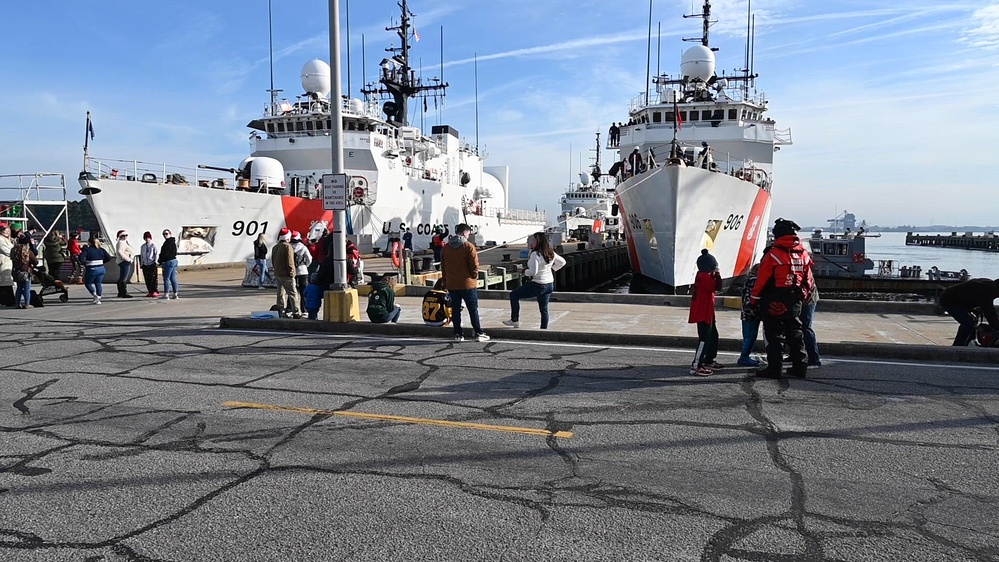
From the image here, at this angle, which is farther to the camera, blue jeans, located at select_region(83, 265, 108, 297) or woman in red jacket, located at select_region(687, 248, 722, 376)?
blue jeans, located at select_region(83, 265, 108, 297)

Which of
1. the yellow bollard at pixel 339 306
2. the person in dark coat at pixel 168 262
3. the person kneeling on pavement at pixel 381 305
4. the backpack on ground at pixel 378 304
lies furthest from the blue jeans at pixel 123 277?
the backpack on ground at pixel 378 304

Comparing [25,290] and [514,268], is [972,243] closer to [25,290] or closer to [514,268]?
[514,268]

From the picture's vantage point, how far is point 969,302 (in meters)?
7.89

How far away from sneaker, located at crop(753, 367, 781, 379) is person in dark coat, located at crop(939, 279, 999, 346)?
2.67 meters

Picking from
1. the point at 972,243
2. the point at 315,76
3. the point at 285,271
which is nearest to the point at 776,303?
the point at 285,271

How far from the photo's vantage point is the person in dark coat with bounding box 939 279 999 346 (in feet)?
25.5

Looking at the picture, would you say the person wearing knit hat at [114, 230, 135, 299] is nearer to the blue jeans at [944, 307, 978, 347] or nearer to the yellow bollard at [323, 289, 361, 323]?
the yellow bollard at [323, 289, 361, 323]

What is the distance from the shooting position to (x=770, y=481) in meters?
4.11

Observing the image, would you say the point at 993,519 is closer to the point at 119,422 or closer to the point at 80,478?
the point at 80,478

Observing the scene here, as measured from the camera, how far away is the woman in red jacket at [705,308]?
707 cm

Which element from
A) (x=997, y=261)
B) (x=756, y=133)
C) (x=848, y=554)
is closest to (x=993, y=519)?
(x=848, y=554)

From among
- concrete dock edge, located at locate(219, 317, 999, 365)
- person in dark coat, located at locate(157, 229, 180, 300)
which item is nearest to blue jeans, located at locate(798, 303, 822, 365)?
concrete dock edge, located at locate(219, 317, 999, 365)

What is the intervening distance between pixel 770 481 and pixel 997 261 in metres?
84.0

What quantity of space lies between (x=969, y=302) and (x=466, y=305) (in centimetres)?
614
